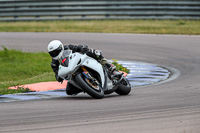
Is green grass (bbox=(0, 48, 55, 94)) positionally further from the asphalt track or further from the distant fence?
the distant fence

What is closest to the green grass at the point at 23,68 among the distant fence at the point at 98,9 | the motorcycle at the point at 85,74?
the motorcycle at the point at 85,74

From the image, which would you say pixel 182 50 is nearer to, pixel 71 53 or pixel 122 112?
pixel 71 53

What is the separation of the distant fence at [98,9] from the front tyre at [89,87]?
1525 centimetres

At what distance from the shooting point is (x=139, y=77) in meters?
11.1

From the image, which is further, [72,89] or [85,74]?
[72,89]

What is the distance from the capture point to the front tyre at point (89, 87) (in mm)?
7859

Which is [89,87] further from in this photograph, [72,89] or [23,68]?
[23,68]

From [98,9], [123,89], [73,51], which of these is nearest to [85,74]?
[73,51]

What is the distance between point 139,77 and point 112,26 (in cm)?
1192

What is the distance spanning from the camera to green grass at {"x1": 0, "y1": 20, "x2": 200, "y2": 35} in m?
20.9

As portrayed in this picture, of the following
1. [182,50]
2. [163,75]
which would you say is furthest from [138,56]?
[163,75]

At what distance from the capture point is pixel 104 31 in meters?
21.6

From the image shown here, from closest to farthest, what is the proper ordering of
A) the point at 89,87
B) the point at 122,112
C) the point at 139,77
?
the point at 122,112, the point at 89,87, the point at 139,77

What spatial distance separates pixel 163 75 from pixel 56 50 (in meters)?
4.03
